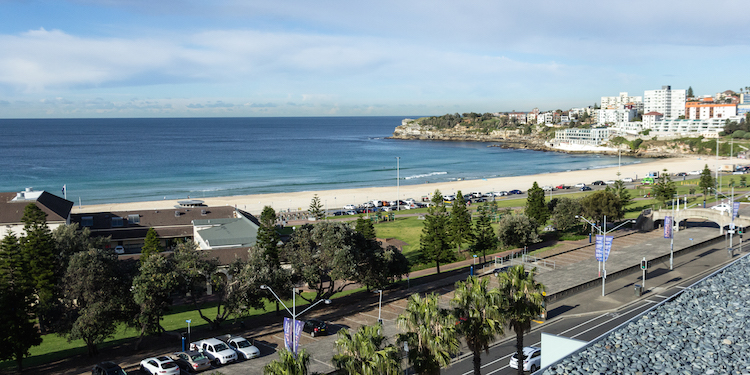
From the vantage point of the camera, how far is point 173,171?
13288cm

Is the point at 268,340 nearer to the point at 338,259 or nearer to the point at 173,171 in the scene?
the point at 338,259

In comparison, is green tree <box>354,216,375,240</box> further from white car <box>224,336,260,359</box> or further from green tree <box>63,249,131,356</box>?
green tree <box>63,249,131,356</box>

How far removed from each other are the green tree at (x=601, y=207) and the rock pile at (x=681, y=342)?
45.3m

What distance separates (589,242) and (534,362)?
3510 cm

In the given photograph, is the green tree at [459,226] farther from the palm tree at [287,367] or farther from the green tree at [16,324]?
the palm tree at [287,367]

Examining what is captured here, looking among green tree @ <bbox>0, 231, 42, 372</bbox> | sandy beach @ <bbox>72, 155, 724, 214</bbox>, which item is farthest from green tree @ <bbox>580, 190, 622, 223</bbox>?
green tree @ <bbox>0, 231, 42, 372</bbox>

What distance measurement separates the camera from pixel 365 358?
17.2m

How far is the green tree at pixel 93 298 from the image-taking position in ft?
93.5

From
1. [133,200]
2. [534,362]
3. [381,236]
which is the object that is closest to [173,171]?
[133,200]

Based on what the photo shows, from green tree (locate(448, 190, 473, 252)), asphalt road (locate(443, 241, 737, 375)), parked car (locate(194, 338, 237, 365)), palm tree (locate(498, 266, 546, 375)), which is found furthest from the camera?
green tree (locate(448, 190, 473, 252))

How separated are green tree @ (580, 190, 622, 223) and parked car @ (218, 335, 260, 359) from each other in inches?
1816

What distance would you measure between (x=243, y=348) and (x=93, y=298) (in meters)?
8.72

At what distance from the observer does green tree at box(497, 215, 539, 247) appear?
55781 mm

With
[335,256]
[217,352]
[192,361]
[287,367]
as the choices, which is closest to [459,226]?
[335,256]
